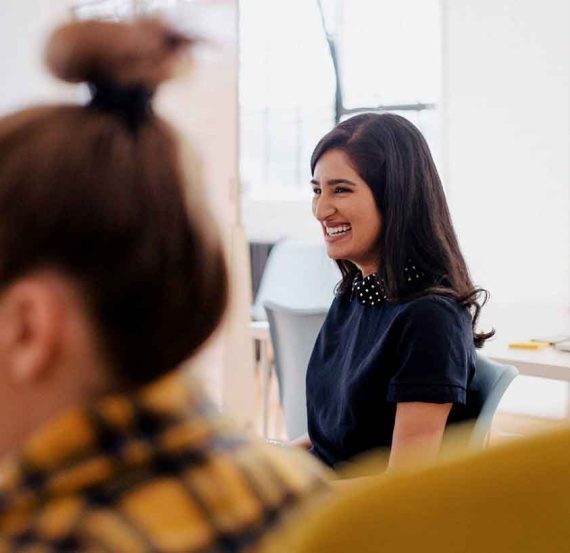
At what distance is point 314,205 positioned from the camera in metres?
1.90

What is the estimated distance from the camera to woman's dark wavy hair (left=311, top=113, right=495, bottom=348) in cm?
168

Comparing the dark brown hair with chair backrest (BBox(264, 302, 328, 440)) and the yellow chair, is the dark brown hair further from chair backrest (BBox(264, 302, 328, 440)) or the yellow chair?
chair backrest (BBox(264, 302, 328, 440))

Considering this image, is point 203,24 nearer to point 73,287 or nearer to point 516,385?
point 73,287

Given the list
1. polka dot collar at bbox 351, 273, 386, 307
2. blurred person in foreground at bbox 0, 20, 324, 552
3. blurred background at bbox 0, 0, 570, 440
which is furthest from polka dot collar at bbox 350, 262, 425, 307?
blurred person in foreground at bbox 0, 20, 324, 552

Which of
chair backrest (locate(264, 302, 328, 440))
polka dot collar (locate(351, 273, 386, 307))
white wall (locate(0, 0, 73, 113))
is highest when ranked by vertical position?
white wall (locate(0, 0, 73, 113))

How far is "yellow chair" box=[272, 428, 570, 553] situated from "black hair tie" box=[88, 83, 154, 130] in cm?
34

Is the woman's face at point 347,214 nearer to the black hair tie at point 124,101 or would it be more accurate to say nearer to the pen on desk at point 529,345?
the pen on desk at point 529,345

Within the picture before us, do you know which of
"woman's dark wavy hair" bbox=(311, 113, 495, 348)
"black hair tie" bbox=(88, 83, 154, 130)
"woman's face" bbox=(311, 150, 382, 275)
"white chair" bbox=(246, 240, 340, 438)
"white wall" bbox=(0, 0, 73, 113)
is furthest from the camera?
"white chair" bbox=(246, 240, 340, 438)

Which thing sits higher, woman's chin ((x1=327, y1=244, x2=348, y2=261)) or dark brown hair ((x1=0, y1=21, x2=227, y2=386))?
dark brown hair ((x1=0, y1=21, x2=227, y2=386))

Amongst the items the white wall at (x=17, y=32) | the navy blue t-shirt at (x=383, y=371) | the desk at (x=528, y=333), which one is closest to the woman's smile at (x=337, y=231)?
the navy blue t-shirt at (x=383, y=371)

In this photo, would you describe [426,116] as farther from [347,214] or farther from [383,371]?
[383,371]

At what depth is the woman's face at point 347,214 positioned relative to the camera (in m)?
1.79

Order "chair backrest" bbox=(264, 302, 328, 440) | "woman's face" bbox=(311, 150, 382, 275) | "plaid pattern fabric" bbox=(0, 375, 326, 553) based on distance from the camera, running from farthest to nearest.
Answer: "chair backrest" bbox=(264, 302, 328, 440) < "woman's face" bbox=(311, 150, 382, 275) < "plaid pattern fabric" bbox=(0, 375, 326, 553)

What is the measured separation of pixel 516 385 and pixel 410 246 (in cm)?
320
